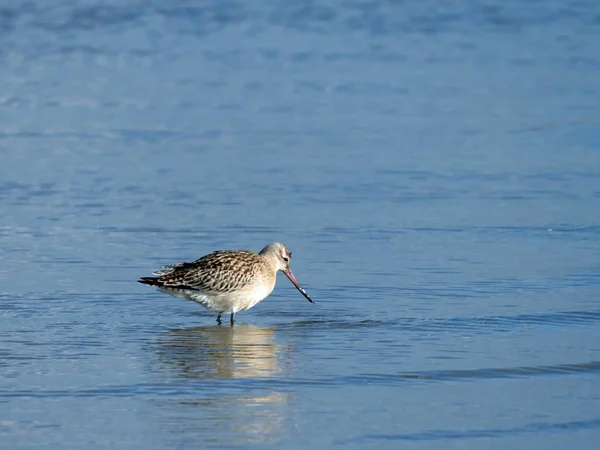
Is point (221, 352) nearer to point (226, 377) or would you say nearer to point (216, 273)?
point (226, 377)

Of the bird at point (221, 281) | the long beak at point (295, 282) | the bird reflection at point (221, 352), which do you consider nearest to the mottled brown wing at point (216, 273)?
the bird at point (221, 281)

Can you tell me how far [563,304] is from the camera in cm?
1002

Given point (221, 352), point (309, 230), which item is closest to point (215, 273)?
point (221, 352)

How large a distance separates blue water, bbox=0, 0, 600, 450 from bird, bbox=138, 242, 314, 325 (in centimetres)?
19

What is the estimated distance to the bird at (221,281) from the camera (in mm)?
10188

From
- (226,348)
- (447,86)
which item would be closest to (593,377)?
(226,348)

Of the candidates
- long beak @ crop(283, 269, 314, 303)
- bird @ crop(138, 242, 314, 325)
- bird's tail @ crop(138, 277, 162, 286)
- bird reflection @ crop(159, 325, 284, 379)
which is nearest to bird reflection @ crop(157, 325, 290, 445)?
bird reflection @ crop(159, 325, 284, 379)

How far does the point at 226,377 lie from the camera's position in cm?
827

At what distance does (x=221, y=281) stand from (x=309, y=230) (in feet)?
7.08

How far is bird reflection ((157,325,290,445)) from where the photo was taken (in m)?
7.17

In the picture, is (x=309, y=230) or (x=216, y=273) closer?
(x=216, y=273)

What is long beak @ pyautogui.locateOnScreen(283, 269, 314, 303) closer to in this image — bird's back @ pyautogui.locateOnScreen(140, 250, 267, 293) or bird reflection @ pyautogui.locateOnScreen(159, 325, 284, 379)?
bird's back @ pyautogui.locateOnScreen(140, 250, 267, 293)

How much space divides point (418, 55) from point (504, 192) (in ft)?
27.9

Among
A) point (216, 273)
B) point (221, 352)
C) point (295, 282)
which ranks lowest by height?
point (221, 352)
